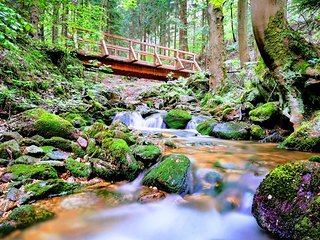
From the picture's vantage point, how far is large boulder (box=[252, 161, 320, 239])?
207 centimetres

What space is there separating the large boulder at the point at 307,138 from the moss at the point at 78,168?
12.0 feet

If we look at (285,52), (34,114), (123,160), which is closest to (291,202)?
(123,160)

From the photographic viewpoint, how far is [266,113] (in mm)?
6367

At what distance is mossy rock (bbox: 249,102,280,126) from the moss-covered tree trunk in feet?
2.40

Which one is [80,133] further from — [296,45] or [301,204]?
[296,45]

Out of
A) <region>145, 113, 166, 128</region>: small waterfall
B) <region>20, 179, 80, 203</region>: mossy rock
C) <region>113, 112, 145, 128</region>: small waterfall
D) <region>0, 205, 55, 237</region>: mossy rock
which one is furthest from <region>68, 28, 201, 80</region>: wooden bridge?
<region>0, 205, 55, 237</region>: mossy rock

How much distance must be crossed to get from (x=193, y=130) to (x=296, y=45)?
3793 millimetres

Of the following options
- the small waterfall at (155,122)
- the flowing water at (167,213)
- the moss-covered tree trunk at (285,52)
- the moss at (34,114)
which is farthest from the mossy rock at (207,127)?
the moss at (34,114)

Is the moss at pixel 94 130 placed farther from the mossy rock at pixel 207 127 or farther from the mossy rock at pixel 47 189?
the mossy rock at pixel 207 127

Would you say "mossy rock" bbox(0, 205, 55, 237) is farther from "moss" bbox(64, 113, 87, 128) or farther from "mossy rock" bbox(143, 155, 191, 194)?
"moss" bbox(64, 113, 87, 128)

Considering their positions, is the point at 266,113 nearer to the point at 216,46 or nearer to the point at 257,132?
the point at 257,132

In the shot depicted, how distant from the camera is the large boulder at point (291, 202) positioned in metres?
2.07

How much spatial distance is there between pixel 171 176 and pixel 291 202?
5.04 ft

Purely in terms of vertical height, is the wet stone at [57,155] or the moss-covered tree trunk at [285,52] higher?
the moss-covered tree trunk at [285,52]
